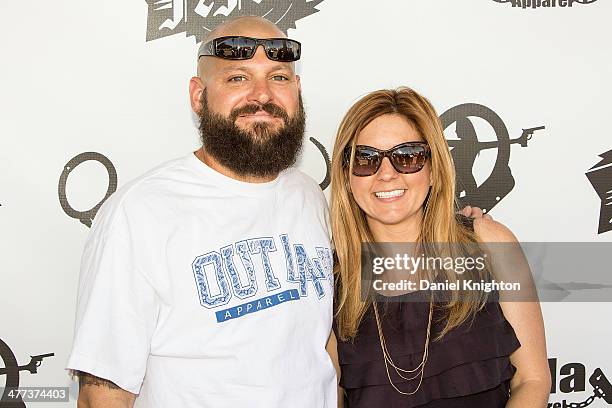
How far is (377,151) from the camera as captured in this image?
5.55ft

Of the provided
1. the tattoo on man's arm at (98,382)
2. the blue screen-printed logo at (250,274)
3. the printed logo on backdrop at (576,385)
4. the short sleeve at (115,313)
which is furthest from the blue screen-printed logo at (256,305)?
the printed logo on backdrop at (576,385)

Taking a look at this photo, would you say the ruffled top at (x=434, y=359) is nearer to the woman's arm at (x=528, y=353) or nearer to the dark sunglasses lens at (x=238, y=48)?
the woman's arm at (x=528, y=353)

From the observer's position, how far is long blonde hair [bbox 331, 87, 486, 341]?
1.68 meters

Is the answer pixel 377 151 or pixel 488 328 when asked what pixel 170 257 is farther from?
pixel 488 328

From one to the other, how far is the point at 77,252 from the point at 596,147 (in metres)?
1.68

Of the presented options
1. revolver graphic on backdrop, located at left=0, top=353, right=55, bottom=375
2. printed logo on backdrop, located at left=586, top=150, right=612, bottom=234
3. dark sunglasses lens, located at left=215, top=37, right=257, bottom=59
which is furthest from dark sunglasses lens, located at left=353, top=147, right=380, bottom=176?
revolver graphic on backdrop, located at left=0, top=353, right=55, bottom=375

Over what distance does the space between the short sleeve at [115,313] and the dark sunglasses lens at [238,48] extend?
0.48 metres

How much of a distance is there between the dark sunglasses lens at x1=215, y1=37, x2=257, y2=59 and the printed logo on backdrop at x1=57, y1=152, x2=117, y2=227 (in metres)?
0.65

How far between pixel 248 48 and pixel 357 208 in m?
0.49

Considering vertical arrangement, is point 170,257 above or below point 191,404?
above

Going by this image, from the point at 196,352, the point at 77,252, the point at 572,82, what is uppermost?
the point at 572,82

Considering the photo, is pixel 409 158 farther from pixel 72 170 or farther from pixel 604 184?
Result: pixel 72 170

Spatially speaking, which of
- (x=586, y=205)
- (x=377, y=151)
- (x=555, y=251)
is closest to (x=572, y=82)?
(x=586, y=205)

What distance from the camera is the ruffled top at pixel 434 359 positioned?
5.23ft
